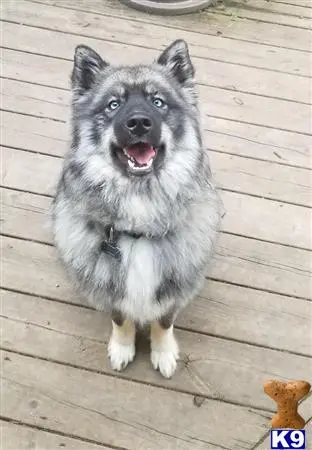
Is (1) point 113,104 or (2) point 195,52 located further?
(2) point 195,52

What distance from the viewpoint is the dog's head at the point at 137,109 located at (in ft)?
5.15

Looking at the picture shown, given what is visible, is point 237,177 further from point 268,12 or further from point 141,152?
point 268,12

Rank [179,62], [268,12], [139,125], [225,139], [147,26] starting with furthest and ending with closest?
1. [268,12]
2. [147,26]
3. [225,139]
4. [179,62]
5. [139,125]

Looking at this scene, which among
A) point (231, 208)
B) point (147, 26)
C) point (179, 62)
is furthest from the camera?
point (147, 26)

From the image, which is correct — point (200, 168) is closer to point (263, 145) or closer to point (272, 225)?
point (272, 225)

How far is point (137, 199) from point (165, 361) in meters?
0.62

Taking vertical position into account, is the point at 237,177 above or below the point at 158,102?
below

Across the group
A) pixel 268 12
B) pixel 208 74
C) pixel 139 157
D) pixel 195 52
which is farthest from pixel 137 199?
pixel 268 12

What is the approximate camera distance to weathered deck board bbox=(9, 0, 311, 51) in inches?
120

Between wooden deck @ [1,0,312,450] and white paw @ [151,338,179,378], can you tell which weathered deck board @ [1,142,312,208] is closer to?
wooden deck @ [1,0,312,450]

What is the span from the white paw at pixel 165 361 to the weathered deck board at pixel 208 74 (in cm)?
148

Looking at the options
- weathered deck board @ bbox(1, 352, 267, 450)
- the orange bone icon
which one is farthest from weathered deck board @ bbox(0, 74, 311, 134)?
the orange bone icon

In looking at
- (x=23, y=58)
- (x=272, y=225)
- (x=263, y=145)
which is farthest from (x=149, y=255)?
(x=23, y=58)

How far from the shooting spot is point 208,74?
2.86 meters
